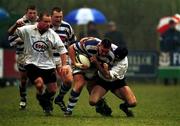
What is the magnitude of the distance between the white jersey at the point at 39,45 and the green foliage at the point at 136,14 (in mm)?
20284

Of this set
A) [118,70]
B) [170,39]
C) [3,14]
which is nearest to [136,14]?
[170,39]

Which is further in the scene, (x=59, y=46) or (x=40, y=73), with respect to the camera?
(x=40, y=73)

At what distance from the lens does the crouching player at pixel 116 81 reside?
16.8 metres

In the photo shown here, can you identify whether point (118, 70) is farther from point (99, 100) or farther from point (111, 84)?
point (99, 100)

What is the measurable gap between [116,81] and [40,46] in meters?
1.77

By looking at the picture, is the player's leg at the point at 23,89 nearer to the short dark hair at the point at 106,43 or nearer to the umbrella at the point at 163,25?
the short dark hair at the point at 106,43

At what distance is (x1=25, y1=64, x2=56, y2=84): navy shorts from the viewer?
16734 mm

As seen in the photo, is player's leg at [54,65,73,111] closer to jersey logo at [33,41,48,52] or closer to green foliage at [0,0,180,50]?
jersey logo at [33,41,48,52]

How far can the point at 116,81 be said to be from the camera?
55.9 ft

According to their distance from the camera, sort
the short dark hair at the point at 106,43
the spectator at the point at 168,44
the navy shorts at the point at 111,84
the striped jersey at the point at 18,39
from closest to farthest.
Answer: the short dark hair at the point at 106,43
the navy shorts at the point at 111,84
the striped jersey at the point at 18,39
the spectator at the point at 168,44

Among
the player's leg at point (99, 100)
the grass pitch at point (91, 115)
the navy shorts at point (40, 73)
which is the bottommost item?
the grass pitch at point (91, 115)

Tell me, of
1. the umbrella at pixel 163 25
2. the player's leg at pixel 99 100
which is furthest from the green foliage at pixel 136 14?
the player's leg at pixel 99 100

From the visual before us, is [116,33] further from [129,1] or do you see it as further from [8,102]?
[8,102]

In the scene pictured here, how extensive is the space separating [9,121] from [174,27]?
20059 mm
